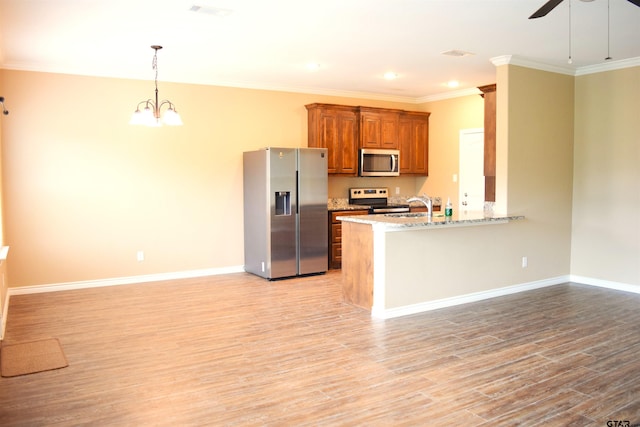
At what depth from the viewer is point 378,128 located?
7.92m

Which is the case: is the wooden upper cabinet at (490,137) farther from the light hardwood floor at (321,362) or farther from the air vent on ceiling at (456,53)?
the light hardwood floor at (321,362)

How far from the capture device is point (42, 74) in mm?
5781

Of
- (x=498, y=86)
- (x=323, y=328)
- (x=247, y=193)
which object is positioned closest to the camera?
(x=323, y=328)

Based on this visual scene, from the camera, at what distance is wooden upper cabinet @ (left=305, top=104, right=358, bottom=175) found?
7383 mm

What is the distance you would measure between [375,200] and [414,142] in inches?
45.3

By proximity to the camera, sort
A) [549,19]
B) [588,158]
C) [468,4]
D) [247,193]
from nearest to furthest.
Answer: [468,4]
[549,19]
[588,158]
[247,193]

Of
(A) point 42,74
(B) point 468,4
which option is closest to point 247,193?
(A) point 42,74

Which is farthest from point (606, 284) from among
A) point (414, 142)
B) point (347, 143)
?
point (347, 143)

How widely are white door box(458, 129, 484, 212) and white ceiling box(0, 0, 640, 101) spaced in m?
1.19

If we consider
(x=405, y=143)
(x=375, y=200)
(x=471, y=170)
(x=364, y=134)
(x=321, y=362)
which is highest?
(x=364, y=134)

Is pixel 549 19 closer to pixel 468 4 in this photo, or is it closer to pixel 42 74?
pixel 468 4

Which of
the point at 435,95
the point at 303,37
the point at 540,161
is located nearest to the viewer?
the point at 303,37

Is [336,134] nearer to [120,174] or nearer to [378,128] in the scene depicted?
[378,128]

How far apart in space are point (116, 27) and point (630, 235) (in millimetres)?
5757
